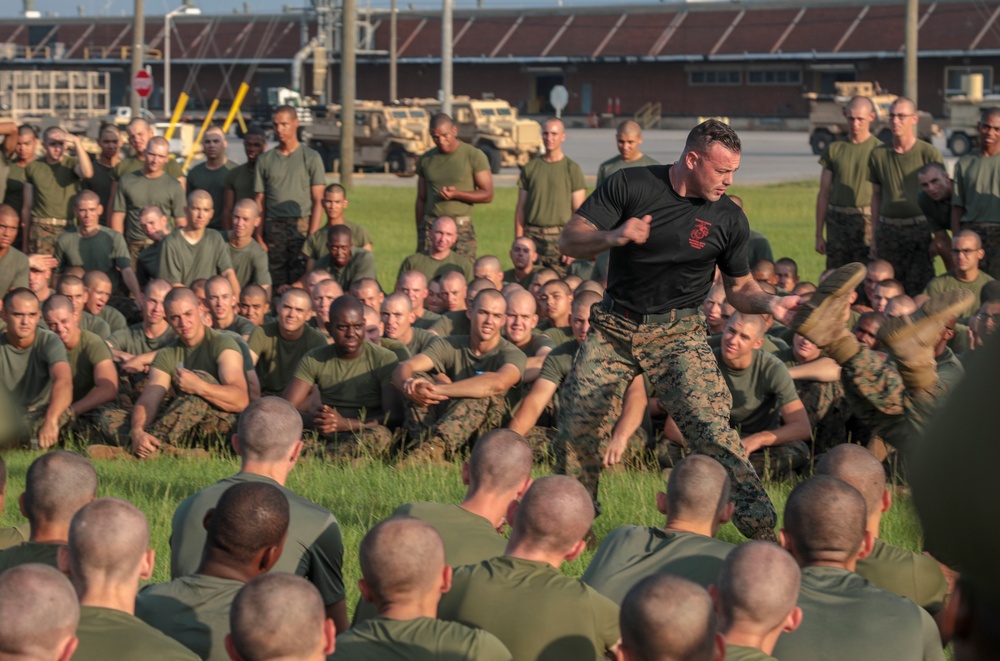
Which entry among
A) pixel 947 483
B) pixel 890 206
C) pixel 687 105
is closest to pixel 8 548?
pixel 947 483

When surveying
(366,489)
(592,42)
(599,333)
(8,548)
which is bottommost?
(366,489)

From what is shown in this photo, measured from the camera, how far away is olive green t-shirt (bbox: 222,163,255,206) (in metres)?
15.6

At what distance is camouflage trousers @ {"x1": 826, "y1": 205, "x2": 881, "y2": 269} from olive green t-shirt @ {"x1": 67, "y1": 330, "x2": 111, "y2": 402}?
7139 mm

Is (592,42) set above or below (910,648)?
above

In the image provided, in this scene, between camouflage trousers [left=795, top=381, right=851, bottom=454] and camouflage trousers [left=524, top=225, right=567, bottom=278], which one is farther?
camouflage trousers [left=524, top=225, right=567, bottom=278]

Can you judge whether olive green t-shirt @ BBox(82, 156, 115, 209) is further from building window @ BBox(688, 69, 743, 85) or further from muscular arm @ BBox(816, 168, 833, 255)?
building window @ BBox(688, 69, 743, 85)

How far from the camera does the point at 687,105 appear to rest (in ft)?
245

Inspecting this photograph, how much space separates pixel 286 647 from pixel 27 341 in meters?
7.62

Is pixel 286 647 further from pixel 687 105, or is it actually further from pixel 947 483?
pixel 687 105

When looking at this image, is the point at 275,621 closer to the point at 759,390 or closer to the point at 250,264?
the point at 759,390

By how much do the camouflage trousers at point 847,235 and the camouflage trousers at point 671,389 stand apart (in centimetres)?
748

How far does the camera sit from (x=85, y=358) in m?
11.2

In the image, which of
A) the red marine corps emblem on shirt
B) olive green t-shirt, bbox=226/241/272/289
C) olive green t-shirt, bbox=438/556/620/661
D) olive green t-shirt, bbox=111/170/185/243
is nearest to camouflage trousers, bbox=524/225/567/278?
olive green t-shirt, bbox=226/241/272/289

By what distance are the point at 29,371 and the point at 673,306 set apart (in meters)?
5.87
